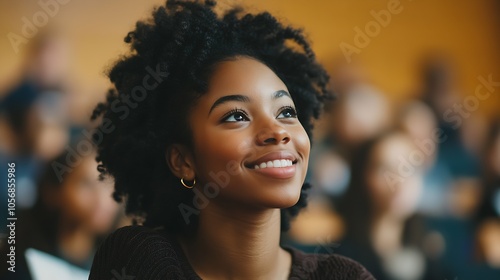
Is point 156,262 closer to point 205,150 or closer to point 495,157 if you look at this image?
point 205,150

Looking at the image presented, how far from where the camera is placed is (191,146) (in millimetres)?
1037

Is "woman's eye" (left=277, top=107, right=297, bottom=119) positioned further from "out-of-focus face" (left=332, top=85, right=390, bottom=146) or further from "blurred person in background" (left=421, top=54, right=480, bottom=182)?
"blurred person in background" (left=421, top=54, right=480, bottom=182)

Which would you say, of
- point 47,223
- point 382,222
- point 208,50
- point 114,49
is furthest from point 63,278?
point 382,222

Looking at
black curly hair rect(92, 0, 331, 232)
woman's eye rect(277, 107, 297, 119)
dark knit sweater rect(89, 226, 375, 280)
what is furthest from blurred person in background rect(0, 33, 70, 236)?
woman's eye rect(277, 107, 297, 119)

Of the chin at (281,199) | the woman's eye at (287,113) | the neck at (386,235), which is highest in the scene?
the woman's eye at (287,113)

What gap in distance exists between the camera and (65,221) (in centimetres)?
158

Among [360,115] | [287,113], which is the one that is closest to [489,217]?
[360,115]

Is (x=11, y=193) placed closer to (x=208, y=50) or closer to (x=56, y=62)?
(x=56, y=62)

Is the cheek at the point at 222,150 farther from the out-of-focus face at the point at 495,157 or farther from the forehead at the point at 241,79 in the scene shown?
the out-of-focus face at the point at 495,157

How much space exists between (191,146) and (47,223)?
2.33ft

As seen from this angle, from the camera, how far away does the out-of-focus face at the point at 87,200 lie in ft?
5.19

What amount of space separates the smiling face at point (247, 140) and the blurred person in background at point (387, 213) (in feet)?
3.04

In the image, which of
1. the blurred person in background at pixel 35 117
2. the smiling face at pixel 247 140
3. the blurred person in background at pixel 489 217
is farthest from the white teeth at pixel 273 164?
the blurred person in background at pixel 489 217

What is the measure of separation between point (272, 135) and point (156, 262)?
297mm
